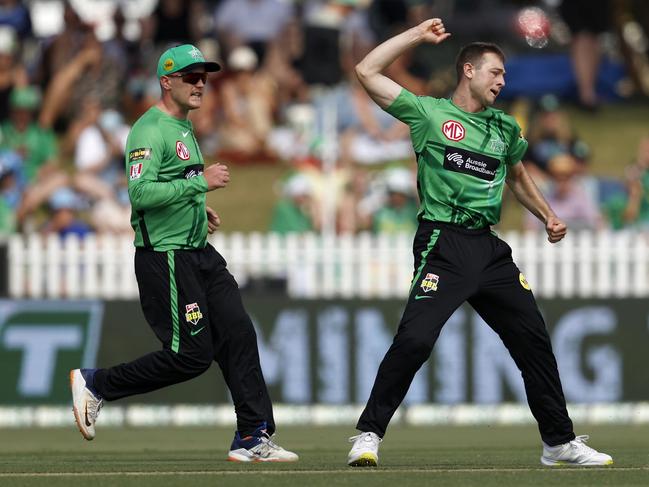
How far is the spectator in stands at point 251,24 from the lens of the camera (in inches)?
866

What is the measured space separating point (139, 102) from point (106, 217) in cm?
313

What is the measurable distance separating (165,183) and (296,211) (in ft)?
31.3

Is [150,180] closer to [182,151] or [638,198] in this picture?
[182,151]

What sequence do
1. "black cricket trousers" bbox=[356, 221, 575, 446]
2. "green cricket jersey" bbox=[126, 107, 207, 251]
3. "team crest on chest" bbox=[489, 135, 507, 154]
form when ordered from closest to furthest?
"black cricket trousers" bbox=[356, 221, 575, 446], "team crest on chest" bbox=[489, 135, 507, 154], "green cricket jersey" bbox=[126, 107, 207, 251]

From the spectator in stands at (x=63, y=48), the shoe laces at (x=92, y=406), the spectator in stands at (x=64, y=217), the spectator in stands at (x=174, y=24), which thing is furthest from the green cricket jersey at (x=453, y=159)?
the spectator in stands at (x=174, y=24)

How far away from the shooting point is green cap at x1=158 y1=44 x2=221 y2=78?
9.91m

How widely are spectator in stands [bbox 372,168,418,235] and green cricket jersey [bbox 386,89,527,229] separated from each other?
901cm

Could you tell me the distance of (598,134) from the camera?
2248 cm

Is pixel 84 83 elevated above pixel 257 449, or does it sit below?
above

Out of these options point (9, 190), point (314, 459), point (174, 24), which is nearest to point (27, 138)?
point (9, 190)

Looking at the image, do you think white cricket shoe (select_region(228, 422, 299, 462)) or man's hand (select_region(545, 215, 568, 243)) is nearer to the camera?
man's hand (select_region(545, 215, 568, 243))

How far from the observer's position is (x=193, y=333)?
32.4 feet

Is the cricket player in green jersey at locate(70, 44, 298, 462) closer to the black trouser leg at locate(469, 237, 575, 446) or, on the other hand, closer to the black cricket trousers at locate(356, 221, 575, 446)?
the black cricket trousers at locate(356, 221, 575, 446)

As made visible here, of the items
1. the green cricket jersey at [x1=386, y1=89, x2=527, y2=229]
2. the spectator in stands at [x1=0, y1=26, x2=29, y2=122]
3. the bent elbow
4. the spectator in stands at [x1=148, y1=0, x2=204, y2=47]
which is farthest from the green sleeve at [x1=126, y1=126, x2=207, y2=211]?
the spectator in stands at [x1=148, y1=0, x2=204, y2=47]
